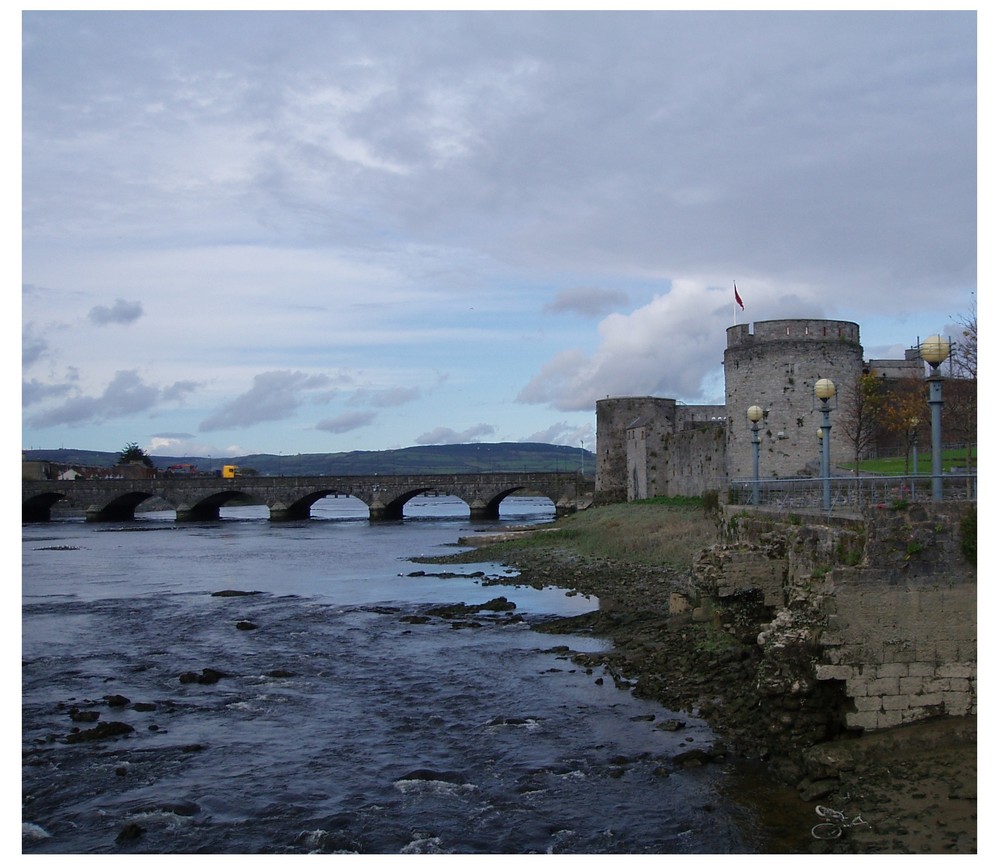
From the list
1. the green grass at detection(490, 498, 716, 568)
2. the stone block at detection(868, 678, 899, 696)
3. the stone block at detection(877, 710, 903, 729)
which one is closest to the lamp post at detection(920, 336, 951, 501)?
the stone block at detection(868, 678, 899, 696)

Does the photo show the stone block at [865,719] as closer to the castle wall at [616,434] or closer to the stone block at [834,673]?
the stone block at [834,673]

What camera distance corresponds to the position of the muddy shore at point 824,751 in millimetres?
9266

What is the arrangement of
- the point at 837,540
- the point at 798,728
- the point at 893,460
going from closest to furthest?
1. the point at 798,728
2. the point at 837,540
3. the point at 893,460

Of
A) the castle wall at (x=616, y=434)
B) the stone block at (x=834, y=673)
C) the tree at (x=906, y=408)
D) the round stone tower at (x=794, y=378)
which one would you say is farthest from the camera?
the castle wall at (x=616, y=434)

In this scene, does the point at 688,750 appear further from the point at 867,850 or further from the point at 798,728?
the point at 867,850

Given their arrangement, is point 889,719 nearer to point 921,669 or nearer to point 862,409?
point 921,669

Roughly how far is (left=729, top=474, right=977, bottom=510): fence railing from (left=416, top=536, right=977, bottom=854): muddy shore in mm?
2982

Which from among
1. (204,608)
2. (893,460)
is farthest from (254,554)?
(893,460)

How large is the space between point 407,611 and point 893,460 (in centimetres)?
1896

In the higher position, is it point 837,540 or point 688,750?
point 837,540

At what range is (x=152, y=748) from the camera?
14.4 meters

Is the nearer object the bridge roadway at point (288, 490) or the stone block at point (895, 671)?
the stone block at point (895, 671)

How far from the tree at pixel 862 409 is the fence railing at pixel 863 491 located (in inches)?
413

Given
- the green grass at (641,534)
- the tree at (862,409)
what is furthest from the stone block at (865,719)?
the tree at (862,409)
